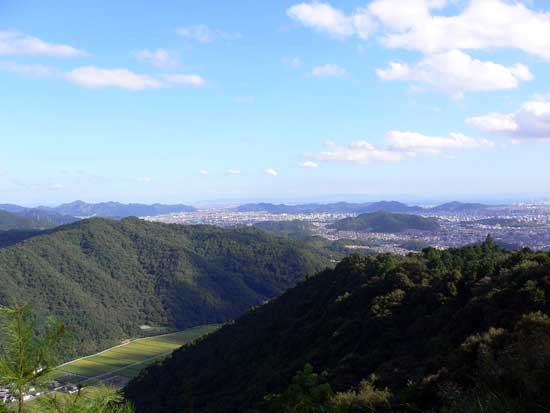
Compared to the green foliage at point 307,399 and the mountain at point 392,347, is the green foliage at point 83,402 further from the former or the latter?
the green foliage at point 307,399

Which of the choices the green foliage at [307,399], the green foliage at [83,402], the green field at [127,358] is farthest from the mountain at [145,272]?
the green foliage at [83,402]

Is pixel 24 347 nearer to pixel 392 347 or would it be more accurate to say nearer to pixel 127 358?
pixel 392 347

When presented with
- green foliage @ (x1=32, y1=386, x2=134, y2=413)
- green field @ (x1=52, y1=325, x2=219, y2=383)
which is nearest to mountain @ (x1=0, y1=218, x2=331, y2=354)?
green field @ (x1=52, y1=325, x2=219, y2=383)

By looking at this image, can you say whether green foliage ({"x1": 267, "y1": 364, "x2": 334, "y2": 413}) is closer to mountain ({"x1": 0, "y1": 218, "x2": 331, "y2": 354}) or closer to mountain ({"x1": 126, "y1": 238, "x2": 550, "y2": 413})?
mountain ({"x1": 126, "y1": 238, "x2": 550, "y2": 413})

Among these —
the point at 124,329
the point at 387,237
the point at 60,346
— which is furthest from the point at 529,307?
the point at 387,237

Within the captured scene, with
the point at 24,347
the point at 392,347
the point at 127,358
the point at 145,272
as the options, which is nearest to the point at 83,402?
the point at 24,347

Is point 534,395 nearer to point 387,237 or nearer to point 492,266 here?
point 492,266
